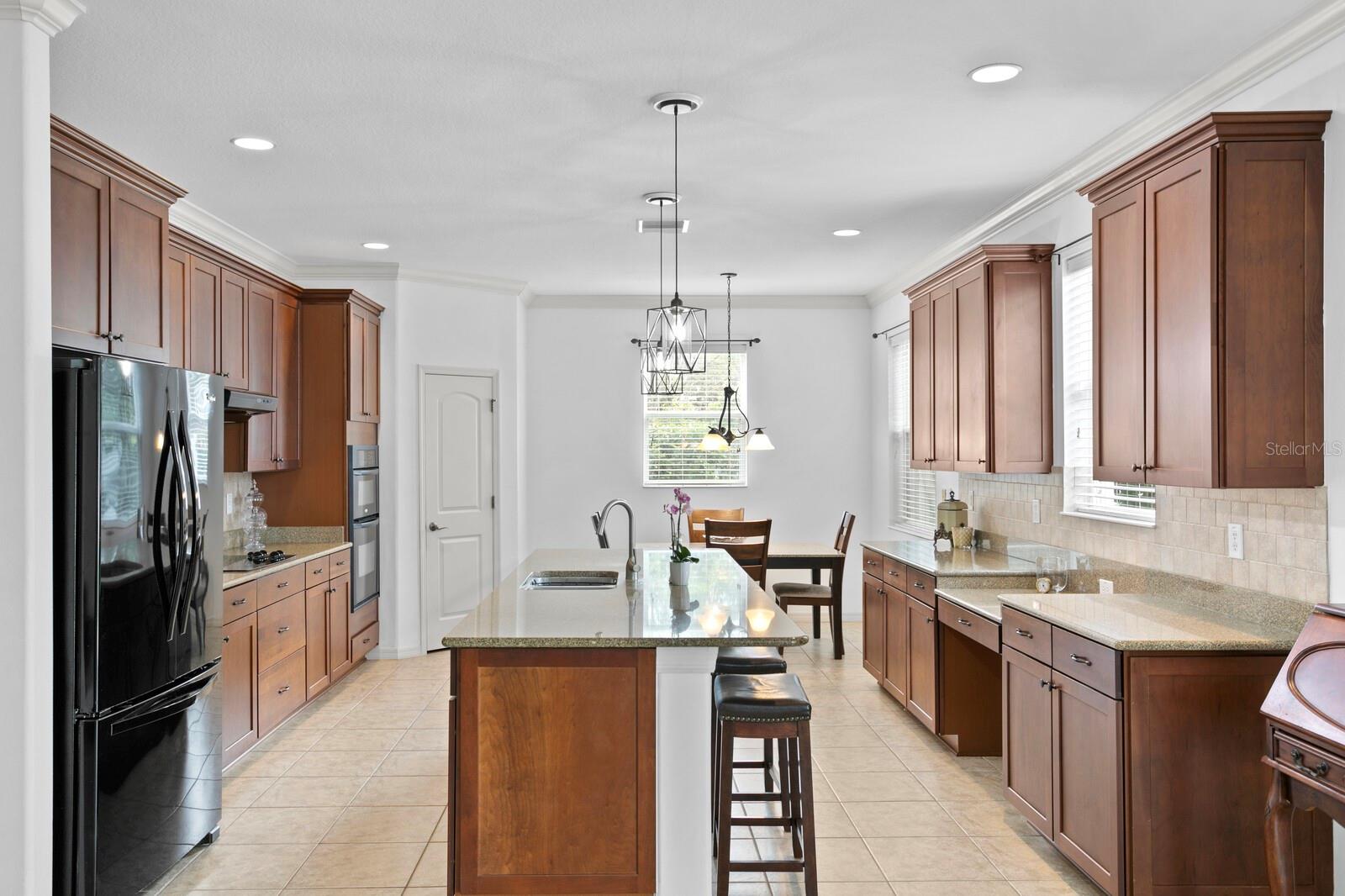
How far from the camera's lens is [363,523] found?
20.1ft

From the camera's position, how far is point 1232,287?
9.29 feet

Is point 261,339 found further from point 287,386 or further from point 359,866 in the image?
point 359,866

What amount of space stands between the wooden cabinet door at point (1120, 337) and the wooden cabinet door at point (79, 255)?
137 inches

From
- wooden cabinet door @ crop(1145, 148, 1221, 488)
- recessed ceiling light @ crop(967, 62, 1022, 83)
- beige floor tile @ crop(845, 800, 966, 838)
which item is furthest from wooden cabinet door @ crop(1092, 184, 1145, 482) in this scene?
beige floor tile @ crop(845, 800, 966, 838)

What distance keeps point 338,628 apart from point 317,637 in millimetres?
336

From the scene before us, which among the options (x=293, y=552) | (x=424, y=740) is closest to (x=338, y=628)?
(x=293, y=552)

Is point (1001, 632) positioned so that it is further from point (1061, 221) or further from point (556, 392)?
point (556, 392)

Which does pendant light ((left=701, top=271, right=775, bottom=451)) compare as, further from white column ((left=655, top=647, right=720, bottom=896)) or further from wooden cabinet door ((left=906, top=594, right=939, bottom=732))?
white column ((left=655, top=647, right=720, bottom=896))

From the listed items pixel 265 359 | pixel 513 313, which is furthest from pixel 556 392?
pixel 265 359

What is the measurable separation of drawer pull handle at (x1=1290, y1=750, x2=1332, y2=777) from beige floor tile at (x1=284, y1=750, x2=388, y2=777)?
3.50 meters

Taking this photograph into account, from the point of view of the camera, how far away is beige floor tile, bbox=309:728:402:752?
4602 mm

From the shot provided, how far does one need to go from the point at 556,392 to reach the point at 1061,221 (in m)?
4.36

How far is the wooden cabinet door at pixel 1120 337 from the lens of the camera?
10.6 ft

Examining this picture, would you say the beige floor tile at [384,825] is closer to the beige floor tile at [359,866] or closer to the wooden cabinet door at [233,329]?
the beige floor tile at [359,866]
